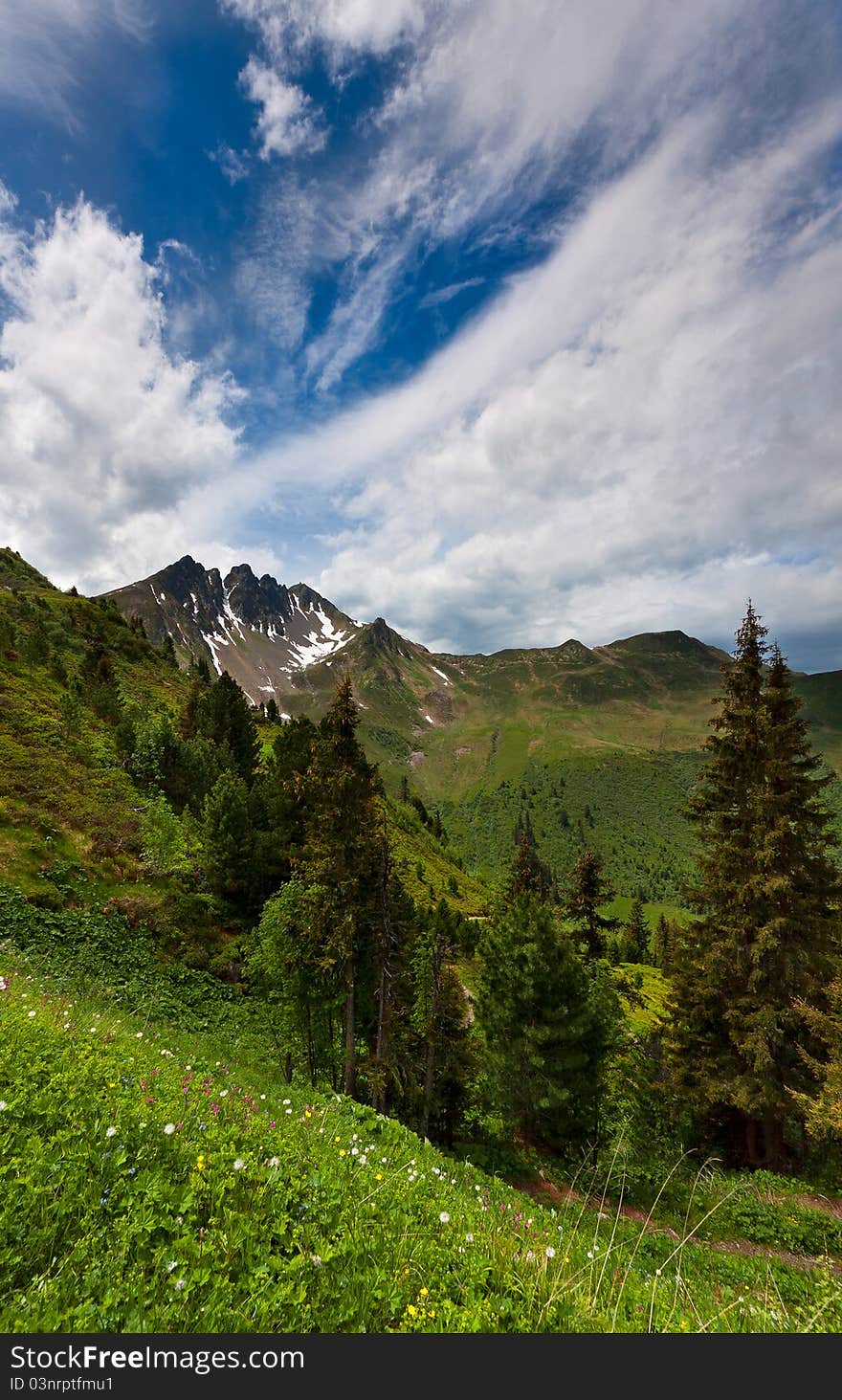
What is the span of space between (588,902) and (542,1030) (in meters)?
14.1

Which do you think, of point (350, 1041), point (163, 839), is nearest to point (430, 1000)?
point (350, 1041)

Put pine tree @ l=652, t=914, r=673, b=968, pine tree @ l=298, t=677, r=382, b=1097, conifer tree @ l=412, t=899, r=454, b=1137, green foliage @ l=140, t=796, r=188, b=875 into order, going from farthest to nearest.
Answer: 1. pine tree @ l=652, t=914, r=673, b=968
2. green foliage @ l=140, t=796, r=188, b=875
3. conifer tree @ l=412, t=899, r=454, b=1137
4. pine tree @ l=298, t=677, r=382, b=1097

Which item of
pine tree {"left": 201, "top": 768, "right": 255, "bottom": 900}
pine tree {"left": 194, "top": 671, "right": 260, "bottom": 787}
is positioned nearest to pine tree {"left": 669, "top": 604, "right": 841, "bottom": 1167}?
pine tree {"left": 201, "top": 768, "right": 255, "bottom": 900}

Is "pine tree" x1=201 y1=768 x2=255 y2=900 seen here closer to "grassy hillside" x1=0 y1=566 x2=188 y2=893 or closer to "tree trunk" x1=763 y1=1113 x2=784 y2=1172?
"grassy hillside" x1=0 y1=566 x2=188 y2=893

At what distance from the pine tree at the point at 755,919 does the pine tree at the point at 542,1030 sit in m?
3.01

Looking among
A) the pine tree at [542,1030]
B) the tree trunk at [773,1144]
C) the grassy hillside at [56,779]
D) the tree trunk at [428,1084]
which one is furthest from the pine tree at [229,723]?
the tree trunk at [773,1144]

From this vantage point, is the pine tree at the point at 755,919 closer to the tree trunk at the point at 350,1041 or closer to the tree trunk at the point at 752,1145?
the tree trunk at the point at 752,1145

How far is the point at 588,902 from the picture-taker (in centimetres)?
2917

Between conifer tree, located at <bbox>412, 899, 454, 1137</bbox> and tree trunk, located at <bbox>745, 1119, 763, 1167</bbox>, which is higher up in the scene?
conifer tree, located at <bbox>412, 899, 454, 1137</bbox>

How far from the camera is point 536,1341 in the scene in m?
3.20

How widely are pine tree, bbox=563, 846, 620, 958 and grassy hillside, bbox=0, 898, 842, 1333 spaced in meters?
21.3

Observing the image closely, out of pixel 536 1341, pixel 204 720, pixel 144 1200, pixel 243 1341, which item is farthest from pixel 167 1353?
pixel 204 720

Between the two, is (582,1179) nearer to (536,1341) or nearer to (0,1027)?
(536,1341)

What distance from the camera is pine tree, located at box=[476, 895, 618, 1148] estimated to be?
55.0 feet
